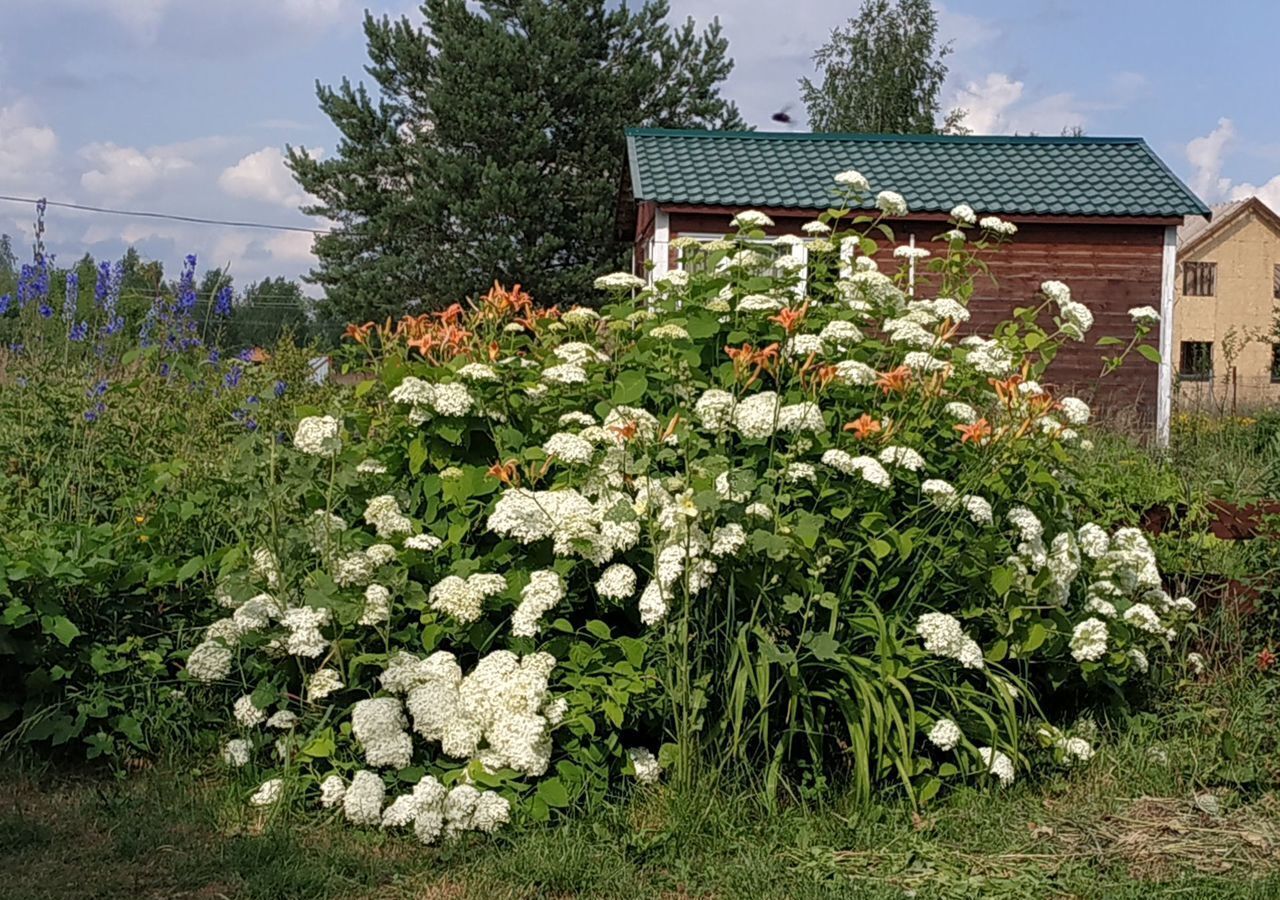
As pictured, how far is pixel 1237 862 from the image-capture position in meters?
3.15

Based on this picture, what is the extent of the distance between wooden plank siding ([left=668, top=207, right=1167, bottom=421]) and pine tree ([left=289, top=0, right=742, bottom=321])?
31.9 ft

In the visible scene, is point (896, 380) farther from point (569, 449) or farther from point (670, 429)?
point (569, 449)

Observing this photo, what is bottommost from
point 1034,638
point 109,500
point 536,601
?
point 1034,638

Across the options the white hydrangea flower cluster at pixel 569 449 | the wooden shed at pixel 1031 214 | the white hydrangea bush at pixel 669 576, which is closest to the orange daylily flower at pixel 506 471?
the white hydrangea bush at pixel 669 576

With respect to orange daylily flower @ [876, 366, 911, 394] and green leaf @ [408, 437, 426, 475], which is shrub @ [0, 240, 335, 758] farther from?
orange daylily flower @ [876, 366, 911, 394]

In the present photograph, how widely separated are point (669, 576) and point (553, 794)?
2.09 ft

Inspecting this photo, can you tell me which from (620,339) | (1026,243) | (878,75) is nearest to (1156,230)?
(1026,243)

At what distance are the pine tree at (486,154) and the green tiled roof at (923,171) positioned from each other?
778 cm

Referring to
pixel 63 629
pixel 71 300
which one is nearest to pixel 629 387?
pixel 63 629

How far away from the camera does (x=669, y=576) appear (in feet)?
10.5

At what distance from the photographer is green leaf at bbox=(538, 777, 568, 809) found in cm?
314

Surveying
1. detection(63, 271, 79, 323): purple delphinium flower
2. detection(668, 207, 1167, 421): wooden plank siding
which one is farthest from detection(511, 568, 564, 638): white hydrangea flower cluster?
detection(668, 207, 1167, 421): wooden plank siding

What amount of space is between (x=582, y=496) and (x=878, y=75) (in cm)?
2926

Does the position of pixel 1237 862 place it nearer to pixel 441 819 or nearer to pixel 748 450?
pixel 748 450
